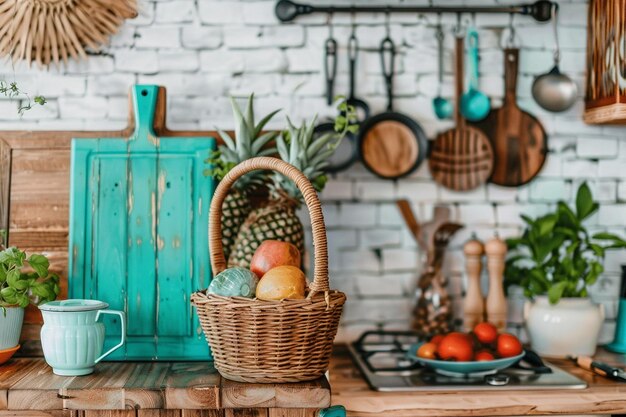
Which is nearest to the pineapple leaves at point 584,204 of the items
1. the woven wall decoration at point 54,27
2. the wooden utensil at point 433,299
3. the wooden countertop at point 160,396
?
the wooden utensil at point 433,299

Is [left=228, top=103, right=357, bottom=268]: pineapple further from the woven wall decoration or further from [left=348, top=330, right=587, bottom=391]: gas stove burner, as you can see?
the woven wall decoration

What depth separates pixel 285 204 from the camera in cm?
169

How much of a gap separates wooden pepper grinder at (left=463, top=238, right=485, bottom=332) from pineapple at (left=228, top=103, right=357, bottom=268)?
0.54m

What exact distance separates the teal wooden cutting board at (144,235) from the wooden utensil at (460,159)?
0.71 meters

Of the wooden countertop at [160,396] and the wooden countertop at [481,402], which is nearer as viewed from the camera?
the wooden countertop at [160,396]

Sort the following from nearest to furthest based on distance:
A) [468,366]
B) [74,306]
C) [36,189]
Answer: [74,306] → [468,366] → [36,189]

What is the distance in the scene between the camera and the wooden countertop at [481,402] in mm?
1482

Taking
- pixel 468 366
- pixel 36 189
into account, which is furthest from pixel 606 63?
pixel 36 189

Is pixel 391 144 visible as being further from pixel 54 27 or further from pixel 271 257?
pixel 54 27

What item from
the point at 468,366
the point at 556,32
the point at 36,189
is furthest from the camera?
the point at 556,32

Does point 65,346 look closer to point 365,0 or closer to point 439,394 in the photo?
point 439,394

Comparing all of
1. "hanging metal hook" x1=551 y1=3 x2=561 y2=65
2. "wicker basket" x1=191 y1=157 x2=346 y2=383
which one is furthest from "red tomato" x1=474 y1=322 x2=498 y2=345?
"hanging metal hook" x1=551 y1=3 x2=561 y2=65

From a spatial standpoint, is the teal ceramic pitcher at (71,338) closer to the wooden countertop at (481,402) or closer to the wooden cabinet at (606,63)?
the wooden countertop at (481,402)

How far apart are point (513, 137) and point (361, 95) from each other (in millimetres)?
488
